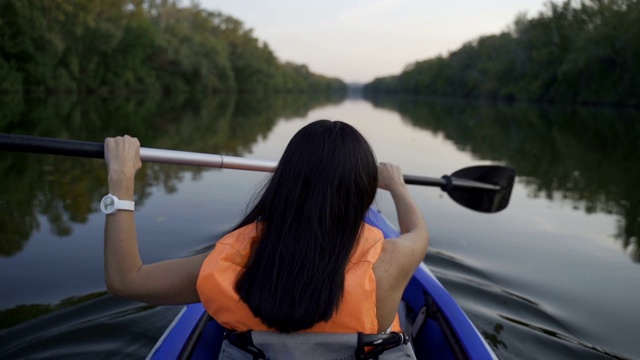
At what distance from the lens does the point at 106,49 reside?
112 ft

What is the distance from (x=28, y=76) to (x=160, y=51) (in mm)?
15326

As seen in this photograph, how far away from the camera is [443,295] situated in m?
2.71

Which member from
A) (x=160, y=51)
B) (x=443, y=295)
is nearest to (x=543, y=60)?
(x=160, y=51)

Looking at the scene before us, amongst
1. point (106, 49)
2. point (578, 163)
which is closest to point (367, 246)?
point (578, 163)

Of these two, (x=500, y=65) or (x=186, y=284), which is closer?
(x=186, y=284)

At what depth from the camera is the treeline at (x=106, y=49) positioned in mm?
26953

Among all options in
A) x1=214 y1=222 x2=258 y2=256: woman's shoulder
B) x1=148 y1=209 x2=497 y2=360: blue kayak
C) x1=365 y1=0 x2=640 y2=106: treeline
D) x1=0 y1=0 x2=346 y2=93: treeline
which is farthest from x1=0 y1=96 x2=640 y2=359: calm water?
x1=365 y1=0 x2=640 y2=106: treeline

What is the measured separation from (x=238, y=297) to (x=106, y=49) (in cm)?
3616

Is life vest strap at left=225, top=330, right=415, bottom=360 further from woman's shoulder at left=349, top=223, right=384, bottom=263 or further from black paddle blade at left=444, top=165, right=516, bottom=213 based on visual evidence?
black paddle blade at left=444, top=165, right=516, bottom=213

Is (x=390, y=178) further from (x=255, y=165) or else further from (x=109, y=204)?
(x=109, y=204)

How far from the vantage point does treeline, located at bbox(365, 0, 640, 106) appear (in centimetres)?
3609

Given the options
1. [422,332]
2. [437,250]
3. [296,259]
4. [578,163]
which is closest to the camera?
[296,259]

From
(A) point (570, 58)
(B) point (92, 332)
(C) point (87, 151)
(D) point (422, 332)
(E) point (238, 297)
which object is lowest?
(B) point (92, 332)

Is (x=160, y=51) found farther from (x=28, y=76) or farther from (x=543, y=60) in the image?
(x=543, y=60)
